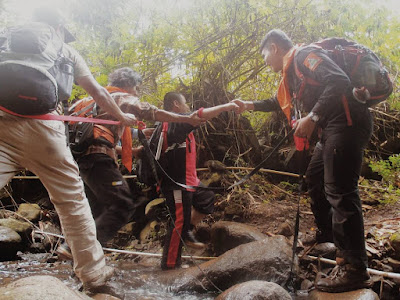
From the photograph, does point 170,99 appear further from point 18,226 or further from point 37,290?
point 18,226

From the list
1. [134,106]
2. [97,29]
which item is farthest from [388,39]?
[97,29]

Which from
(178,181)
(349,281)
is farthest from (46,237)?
(349,281)

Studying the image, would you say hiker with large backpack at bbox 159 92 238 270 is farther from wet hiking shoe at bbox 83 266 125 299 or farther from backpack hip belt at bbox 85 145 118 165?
wet hiking shoe at bbox 83 266 125 299

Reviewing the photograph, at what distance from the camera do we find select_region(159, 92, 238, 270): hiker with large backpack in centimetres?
354

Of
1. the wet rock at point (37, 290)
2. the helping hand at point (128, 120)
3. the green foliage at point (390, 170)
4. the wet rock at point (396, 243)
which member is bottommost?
the wet rock at point (396, 243)

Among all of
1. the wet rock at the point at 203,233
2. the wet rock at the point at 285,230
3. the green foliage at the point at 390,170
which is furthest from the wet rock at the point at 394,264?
the wet rock at the point at 203,233

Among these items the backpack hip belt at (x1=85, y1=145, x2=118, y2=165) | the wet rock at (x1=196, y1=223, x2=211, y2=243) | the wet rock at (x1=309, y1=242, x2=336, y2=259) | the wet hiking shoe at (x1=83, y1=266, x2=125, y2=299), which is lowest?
the wet rock at (x1=196, y1=223, x2=211, y2=243)

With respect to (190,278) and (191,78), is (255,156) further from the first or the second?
(190,278)

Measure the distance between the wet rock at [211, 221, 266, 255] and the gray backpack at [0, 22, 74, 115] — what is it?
2.72 meters

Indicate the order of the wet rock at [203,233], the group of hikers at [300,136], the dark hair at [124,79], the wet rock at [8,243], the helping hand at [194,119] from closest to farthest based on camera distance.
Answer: the group of hikers at [300,136], the helping hand at [194,119], the dark hair at [124,79], the wet rock at [8,243], the wet rock at [203,233]

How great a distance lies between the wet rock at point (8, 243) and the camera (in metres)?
4.38

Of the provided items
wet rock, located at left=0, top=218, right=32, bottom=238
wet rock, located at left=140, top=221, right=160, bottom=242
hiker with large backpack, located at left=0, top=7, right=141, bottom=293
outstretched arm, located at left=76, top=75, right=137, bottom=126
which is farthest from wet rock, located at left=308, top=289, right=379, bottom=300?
wet rock, located at left=0, top=218, right=32, bottom=238

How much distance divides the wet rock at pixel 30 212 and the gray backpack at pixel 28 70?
4.30 m

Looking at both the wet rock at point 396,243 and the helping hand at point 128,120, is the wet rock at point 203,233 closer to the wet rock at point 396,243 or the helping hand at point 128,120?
the helping hand at point 128,120
